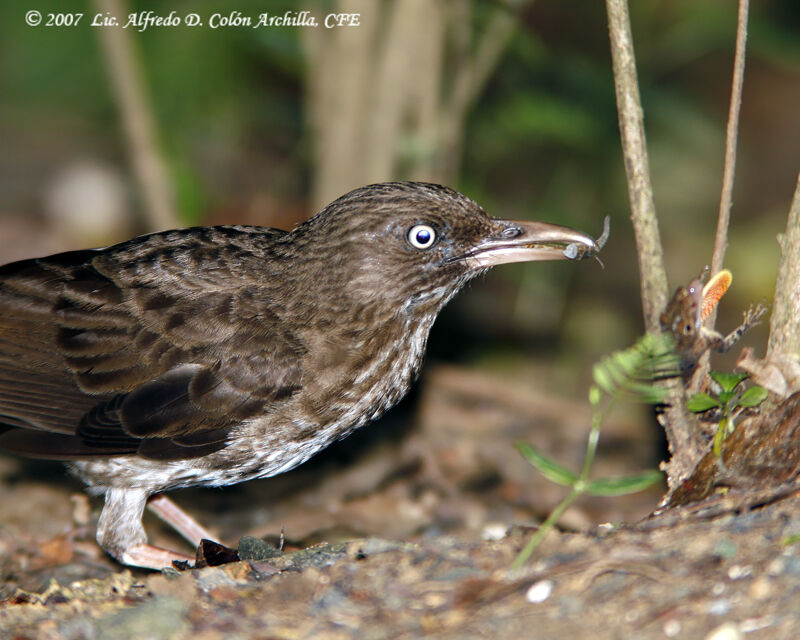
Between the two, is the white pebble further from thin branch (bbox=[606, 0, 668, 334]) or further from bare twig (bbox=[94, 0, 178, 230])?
bare twig (bbox=[94, 0, 178, 230])

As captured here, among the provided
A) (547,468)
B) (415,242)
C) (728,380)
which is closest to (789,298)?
(728,380)

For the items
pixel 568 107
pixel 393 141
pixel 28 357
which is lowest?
pixel 28 357

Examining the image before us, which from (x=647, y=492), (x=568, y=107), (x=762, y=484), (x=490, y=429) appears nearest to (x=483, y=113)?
(x=568, y=107)

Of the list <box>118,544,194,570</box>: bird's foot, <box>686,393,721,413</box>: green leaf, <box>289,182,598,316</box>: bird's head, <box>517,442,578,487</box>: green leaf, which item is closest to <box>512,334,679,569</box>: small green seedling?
<box>517,442,578,487</box>: green leaf

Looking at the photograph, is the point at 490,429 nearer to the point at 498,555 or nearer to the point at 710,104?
the point at 498,555

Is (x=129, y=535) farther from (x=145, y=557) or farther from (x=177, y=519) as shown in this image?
(x=177, y=519)

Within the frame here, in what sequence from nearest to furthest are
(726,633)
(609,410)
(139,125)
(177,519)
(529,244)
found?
(726,633)
(609,410)
(529,244)
(177,519)
(139,125)
